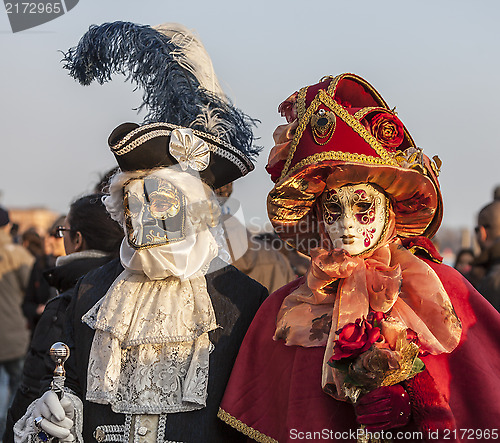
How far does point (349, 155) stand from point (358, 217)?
27cm

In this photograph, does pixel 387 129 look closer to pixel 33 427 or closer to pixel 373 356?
pixel 373 356

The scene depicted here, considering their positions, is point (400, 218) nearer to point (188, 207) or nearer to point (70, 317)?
point (188, 207)

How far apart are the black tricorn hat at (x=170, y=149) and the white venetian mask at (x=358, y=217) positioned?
63 centimetres

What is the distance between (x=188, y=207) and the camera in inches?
146

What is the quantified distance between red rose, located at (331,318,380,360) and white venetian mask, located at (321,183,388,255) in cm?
49

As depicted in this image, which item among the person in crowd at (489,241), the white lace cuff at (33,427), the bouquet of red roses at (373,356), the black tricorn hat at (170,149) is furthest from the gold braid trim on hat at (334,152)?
the person in crowd at (489,241)

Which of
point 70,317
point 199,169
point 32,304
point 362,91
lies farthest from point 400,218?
point 32,304

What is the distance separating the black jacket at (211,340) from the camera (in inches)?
136

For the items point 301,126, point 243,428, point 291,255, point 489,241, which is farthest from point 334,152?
point 291,255

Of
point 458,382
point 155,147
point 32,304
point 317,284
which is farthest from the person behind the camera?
point 32,304

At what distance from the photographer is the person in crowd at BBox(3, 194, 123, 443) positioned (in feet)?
13.8

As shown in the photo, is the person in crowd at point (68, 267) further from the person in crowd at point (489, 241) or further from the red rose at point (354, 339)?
the person in crowd at point (489, 241)

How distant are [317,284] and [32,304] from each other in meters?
4.56

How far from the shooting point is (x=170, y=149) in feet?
12.1
